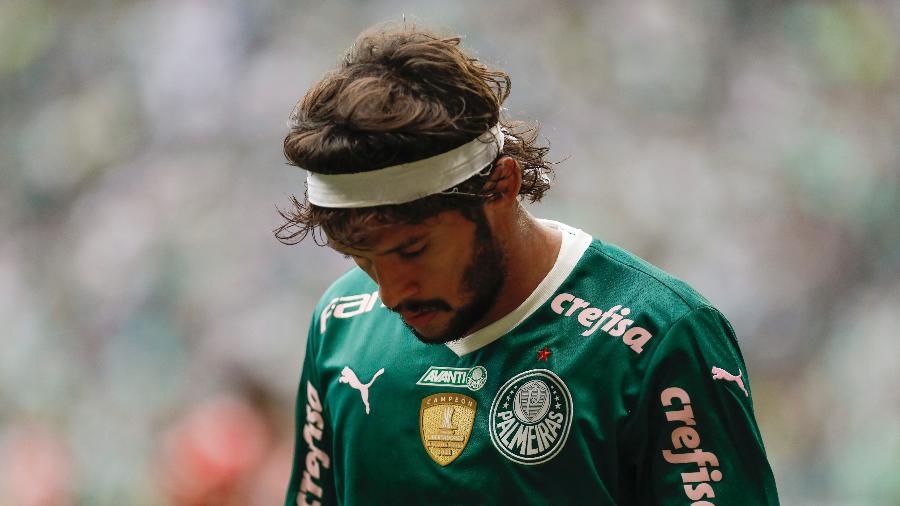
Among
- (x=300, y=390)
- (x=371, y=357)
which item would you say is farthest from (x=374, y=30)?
(x=300, y=390)

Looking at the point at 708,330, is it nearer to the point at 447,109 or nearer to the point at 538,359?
the point at 538,359

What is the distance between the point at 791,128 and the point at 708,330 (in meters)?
2.08

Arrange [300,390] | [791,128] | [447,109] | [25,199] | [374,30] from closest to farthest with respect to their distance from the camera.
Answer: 1. [447,109]
2. [374,30]
3. [300,390]
4. [791,128]
5. [25,199]

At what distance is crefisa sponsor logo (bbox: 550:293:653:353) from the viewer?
149 centimetres

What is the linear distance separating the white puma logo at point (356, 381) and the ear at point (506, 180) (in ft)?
1.12

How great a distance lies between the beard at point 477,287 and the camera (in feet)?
5.00

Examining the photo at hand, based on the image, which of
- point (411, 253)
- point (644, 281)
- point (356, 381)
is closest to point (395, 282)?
point (411, 253)

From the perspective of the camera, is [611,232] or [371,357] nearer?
[371,357]

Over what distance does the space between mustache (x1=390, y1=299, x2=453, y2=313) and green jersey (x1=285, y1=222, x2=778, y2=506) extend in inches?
3.8

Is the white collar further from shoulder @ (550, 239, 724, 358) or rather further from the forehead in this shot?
the forehead

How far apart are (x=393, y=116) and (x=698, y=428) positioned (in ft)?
1.90

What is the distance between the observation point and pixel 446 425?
1.57 m

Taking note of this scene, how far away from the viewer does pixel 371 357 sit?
5.55 feet

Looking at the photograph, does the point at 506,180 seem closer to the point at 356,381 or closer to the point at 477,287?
the point at 477,287
